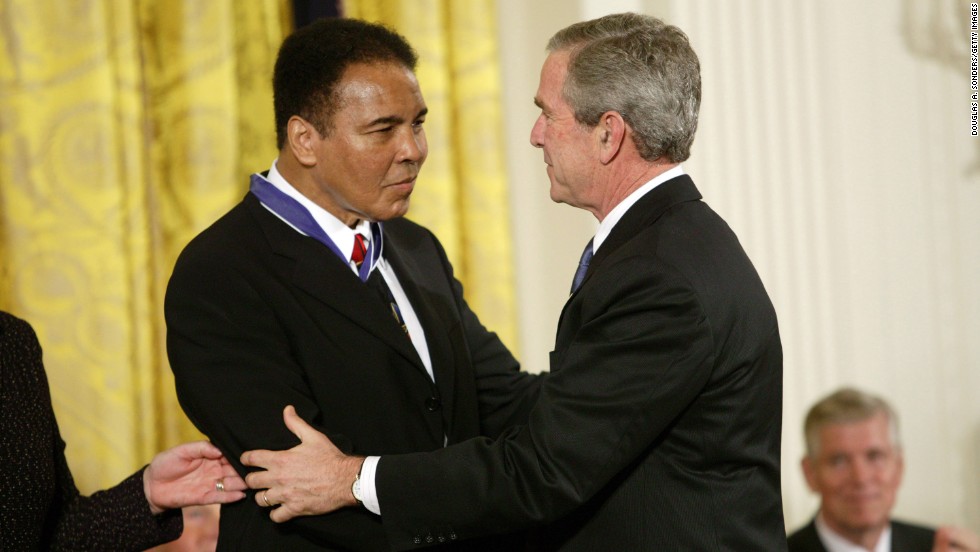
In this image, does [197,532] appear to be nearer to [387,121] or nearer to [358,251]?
[358,251]

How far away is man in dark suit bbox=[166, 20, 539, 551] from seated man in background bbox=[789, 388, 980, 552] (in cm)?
134

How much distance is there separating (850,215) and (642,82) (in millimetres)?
2120

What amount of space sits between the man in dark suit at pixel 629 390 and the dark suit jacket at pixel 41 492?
0.39 metres

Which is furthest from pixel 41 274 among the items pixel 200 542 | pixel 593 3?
pixel 593 3

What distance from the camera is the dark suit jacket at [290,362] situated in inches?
73.0

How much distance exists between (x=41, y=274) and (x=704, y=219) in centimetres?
202

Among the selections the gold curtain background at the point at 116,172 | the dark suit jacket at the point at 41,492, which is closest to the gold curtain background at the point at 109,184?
the gold curtain background at the point at 116,172

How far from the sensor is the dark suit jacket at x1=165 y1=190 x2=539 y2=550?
73.0 inches

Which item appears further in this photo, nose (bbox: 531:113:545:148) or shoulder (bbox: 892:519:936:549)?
shoulder (bbox: 892:519:936:549)

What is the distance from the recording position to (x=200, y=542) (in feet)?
10.1

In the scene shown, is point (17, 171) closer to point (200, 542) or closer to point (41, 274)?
point (41, 274)

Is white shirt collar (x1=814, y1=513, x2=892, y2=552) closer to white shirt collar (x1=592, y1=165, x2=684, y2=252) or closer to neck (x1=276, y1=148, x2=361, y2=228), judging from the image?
white shirt collar (x1=592, y1=165, x2=684, y2=252)

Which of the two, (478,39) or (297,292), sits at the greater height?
(478,39)

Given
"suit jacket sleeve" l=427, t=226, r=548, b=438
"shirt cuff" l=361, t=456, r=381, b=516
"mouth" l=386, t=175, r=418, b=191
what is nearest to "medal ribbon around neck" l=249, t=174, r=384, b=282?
"mouth" l=386, t=175, r=418, b=191
